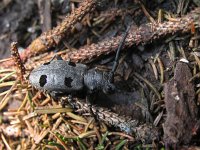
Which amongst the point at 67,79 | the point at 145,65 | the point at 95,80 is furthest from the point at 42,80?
the point at 145,65

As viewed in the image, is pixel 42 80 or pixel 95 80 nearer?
pixel 42 80

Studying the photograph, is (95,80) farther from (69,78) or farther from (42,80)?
(42,80)

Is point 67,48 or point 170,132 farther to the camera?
point 67,48

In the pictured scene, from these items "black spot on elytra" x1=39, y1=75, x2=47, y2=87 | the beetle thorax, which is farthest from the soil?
"black spot on elytra" x1=39, y1=75, x2=47, y2=87

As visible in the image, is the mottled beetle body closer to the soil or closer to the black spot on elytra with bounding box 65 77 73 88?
the black spot on elytra with bounding box 65 77 73 88

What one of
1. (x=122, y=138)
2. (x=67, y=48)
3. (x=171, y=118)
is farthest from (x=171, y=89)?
(x=67, y=48)

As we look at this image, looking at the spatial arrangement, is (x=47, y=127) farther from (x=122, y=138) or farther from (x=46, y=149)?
(x=122, y=138)

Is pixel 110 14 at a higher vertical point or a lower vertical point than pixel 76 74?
higher

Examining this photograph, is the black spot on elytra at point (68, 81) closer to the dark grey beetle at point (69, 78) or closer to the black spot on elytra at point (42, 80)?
the dark grey beetle at point (69, 78)
